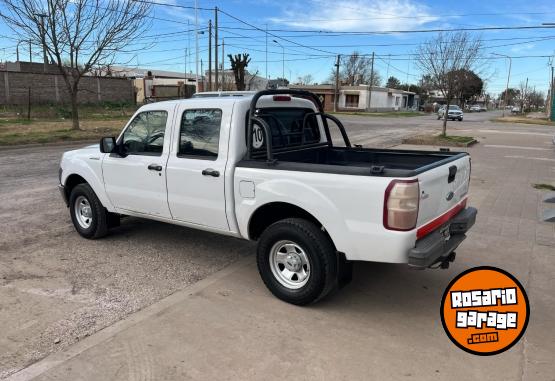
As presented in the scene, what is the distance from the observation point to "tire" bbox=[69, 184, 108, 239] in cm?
572

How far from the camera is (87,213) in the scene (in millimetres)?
5934

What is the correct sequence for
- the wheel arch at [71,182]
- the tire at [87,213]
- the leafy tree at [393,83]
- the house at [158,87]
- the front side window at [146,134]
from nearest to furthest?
the front side window at [146,134]
the tire at [87,213]
the wheel arch at [71,182]
the house at [158,87]
the leafy tree at [393,83]

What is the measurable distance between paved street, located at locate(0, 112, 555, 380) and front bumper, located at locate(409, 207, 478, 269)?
0.58 meters

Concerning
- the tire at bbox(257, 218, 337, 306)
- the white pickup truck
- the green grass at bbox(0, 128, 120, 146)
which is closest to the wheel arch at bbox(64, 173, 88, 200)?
the white pickup truck

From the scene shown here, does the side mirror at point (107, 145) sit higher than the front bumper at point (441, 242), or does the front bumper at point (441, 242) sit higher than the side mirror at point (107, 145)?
the side mirror at point (107, 145)

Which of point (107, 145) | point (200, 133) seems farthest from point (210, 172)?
point (107, 145)

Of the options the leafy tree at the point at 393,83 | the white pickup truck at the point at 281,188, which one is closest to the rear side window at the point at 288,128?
the white pickup truck at the point at 281,188

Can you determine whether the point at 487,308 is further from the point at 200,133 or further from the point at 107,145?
the point at 107,145

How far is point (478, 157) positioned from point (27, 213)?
13.5 m

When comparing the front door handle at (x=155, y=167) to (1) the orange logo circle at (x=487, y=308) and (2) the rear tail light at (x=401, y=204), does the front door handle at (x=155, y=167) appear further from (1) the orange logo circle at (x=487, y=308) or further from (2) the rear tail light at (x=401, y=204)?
(1) the orange logo circle at (x=487, y=308)

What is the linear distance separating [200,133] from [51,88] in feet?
126

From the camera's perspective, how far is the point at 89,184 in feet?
19.1

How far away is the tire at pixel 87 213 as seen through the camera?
5723 mm

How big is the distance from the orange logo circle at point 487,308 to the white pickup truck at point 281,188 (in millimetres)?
942
